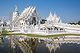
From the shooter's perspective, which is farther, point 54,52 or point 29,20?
point 29,20

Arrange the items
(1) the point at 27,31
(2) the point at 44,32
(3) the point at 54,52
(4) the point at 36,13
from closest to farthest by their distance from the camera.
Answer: (3) the point at 54,52 < (2) the point at 44,32 < (1) the point at 27,31 < (4) the point at 36,13

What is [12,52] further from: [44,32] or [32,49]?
[44,32]

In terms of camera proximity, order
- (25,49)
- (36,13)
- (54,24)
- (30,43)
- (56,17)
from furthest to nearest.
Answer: (56,17) → (36,13) → (54,24) → (30,43) → (25,49)

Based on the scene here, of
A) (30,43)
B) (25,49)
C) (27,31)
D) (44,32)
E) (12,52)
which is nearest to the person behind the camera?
(25,49)

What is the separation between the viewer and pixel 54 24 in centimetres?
5747

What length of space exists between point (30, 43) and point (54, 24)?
45333mm

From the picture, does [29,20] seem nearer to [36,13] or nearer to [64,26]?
[36,13]

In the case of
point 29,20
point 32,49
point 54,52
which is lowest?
point 54,52

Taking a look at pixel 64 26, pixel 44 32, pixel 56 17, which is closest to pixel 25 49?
pixel 44 32

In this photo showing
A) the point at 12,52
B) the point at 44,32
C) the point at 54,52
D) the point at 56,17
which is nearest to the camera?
the point at 12,52

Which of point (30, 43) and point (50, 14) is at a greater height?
point (50, 14)

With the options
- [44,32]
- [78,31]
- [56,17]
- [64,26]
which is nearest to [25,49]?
[44,32]

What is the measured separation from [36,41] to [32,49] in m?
0.74

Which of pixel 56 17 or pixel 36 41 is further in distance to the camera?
pixel 56 17
